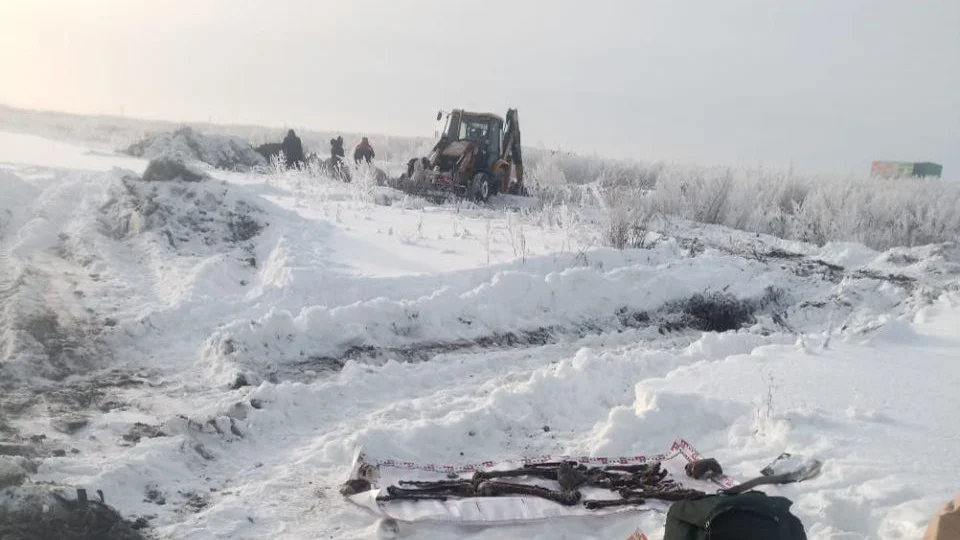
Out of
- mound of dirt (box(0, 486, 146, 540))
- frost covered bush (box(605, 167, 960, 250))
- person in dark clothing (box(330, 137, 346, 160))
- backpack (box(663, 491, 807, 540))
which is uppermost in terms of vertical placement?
person in dark clothing (box(330, 137, 346, 160))

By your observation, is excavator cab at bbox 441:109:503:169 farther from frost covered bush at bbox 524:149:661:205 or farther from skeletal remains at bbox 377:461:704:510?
skeletal remains at bbox 377:461:704:510

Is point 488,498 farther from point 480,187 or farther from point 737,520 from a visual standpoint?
point 480,187

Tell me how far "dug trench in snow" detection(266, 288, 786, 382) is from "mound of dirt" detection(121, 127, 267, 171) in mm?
18026

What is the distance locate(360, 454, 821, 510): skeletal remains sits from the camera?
398 centimetres

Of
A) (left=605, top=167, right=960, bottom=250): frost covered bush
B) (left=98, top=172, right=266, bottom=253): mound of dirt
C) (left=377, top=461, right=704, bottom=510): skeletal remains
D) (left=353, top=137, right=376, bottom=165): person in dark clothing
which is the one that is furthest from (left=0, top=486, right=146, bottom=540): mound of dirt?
(left=353, top=137, right=376, bottom=165): person in dark clothing

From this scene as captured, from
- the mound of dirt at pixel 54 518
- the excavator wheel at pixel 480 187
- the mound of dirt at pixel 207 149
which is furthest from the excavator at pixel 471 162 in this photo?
the mound of dirt at pixel 54 518

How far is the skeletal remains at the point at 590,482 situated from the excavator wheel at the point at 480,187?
13.3 metres

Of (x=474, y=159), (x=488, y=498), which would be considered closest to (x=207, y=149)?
(x=474, y=159)

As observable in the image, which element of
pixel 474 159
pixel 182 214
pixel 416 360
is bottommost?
pixel 416 360

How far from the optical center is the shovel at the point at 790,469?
4004 mm

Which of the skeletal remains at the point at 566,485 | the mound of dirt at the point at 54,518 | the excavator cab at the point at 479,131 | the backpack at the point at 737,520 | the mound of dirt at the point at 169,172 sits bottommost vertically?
the mound of dirt at the point at 54,518

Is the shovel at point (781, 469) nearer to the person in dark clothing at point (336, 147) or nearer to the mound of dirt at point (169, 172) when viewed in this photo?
the mound of dirt at point (169, 172)

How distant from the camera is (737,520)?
295cm

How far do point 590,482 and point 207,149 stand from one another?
939 inches
